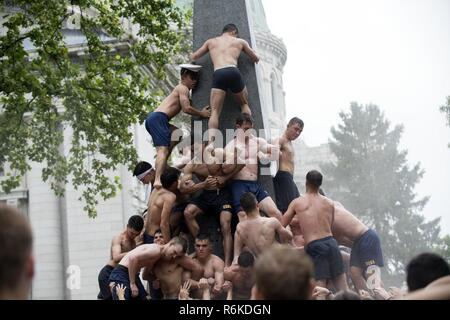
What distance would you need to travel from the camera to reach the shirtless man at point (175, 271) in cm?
1039

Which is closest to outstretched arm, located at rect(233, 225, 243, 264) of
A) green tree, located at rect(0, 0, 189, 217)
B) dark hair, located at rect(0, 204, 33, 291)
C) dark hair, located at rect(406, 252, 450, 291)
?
dark hair, located at rect(406, 252, 450, 291)

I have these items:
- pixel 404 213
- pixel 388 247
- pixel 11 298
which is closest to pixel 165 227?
pixel 11 298

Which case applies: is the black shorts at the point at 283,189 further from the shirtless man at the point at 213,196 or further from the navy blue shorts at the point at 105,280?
the navy blue shorts at the point at 105,280

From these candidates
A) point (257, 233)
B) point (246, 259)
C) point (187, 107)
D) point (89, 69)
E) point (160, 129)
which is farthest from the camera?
point (89, 69)

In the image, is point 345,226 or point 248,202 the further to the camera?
point 345,226

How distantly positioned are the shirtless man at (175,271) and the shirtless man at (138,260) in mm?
113

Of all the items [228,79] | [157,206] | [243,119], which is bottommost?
[157,206]

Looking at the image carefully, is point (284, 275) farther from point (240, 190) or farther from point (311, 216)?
point (240, 190)

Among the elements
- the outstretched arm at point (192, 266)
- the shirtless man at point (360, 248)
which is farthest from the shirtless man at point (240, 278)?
the shirtless man at point (360, 248)

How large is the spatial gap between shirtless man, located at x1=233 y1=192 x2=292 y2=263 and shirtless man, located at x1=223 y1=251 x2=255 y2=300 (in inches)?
9.6

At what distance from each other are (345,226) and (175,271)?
2.61m

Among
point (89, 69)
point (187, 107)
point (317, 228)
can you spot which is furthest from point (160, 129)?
A: point (89, 69)

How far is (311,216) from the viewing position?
33.6 ft

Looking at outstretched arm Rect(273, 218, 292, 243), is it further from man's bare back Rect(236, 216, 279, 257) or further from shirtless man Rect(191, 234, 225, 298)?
shirtless man Rect(191, 234, 225, 298)
